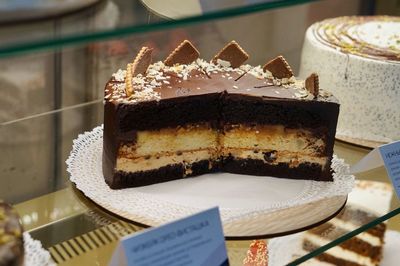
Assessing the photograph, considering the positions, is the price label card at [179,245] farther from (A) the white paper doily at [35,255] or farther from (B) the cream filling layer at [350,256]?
(B) the cream filling layer at [350,256]

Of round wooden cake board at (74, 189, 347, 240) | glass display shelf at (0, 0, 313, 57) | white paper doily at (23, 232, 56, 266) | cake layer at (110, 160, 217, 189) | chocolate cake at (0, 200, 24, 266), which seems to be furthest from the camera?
cake layer at (110, 160, 217, 189)

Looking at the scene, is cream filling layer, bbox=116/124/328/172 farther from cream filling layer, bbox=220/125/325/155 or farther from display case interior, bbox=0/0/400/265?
display case interior, bbox=0/0/400/265

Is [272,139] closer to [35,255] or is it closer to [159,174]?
[159,174]

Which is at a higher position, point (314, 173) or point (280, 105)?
point (280, 105)

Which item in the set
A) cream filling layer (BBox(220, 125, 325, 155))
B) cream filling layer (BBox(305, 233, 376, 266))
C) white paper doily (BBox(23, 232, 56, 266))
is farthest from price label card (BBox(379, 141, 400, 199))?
white paper doily (BBox(23, 232, 56, 266))

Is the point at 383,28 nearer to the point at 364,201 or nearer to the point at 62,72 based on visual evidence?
the point at 364,201

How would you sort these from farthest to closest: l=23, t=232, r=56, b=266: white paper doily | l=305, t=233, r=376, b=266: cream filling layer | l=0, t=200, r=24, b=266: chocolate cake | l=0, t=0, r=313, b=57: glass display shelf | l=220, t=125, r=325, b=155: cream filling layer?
l=305, t=233, r=376, b=266: cream filling layer → l=220, t=125, r=325, b=155: cream filling layer → l=23, t=232, r=56, b=266: white paper doily → l=0, t=200, r=24, b=266: chocolate cake → l=0, t=0, r=313, b=57: glass display shelf

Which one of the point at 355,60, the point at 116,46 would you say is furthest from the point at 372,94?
the point at 116,46
